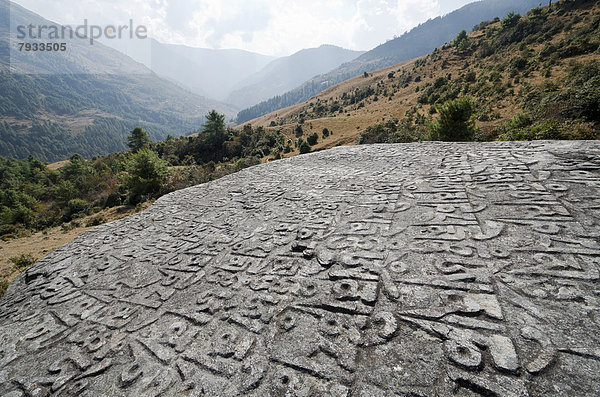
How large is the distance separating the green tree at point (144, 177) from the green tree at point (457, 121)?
82.9 feet

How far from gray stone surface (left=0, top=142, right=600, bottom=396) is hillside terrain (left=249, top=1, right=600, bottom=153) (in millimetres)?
12296

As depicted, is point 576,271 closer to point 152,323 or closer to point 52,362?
point 152,323

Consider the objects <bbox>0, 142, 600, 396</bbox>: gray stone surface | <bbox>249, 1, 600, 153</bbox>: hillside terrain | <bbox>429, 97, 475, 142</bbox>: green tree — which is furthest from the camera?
<bbox>429, 97, 475, 142</bbox>: green tree

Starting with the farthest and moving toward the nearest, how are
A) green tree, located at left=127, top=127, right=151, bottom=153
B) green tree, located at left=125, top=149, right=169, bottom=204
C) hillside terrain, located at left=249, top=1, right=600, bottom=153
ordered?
green tree, located at left=127, top=127, right=151, bottom=153, green tree, located at left=125, top=149, right=169, bottom=204, hillside terrain, located at left=249, top=1, right=600, bottom=153

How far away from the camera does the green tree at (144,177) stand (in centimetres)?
2255

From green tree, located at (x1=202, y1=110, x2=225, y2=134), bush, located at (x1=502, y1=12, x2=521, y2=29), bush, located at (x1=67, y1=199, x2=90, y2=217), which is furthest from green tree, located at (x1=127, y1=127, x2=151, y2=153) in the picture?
bush, located at (x1=502, y1=12, x2=521, y2=29)

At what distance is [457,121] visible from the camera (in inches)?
677

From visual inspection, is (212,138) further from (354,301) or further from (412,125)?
(354,301)

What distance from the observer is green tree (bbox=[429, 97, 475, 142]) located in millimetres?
16875

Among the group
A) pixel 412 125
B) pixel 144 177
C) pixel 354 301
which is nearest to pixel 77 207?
pixel 144 177

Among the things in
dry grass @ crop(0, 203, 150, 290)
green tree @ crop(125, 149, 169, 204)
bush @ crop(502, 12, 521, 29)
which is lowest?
dry grass @ crop(0, 203, 150, 290)

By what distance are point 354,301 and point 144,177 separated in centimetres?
2571

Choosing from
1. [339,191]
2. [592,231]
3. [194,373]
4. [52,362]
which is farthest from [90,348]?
[592,231]

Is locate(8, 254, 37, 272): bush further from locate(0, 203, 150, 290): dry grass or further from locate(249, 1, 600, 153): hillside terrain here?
locate(249, 1, 600, 153): hillside terrain
